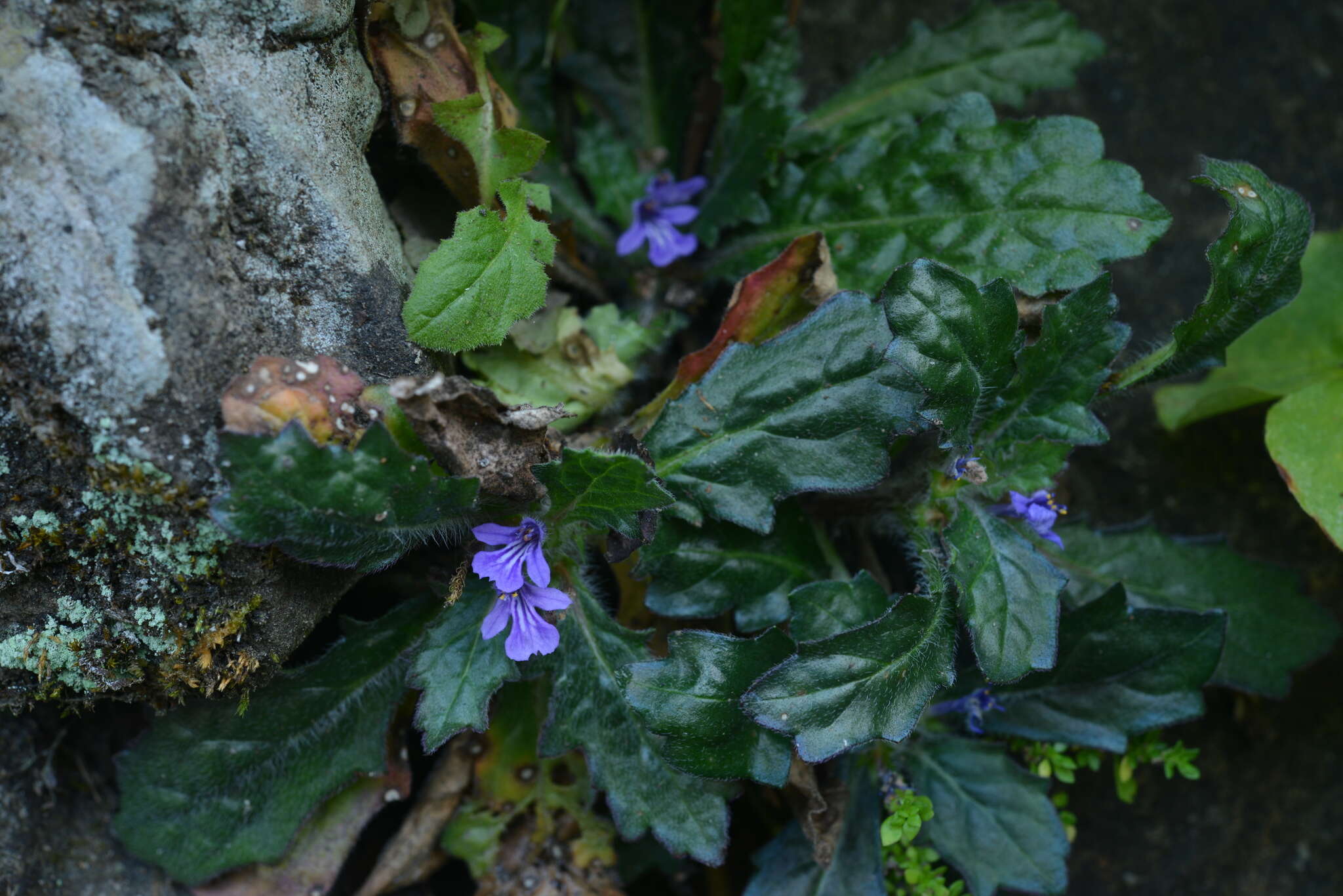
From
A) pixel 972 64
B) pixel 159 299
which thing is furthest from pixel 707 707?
pixel 972 64

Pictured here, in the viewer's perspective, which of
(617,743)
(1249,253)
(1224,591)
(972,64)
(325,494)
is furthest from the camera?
(972,64)

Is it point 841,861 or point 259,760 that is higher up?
point 259,760

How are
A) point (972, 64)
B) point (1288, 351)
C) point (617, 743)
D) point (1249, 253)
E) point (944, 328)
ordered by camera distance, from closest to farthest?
point (944, 328) → point (1249, 253) → point (617, 743) → point (1288, 351) → point (972, 64)

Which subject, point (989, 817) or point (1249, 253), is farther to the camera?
point (989, 817)

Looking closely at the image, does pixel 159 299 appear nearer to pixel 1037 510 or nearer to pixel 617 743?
pixel 617 743

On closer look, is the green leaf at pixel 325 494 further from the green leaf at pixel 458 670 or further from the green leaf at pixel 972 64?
the green leaf at pixel 972 64

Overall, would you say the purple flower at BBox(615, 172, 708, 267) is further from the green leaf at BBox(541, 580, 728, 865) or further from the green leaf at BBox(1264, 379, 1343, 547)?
the green leaf at BBox(1264, 379, 1343, 547)
